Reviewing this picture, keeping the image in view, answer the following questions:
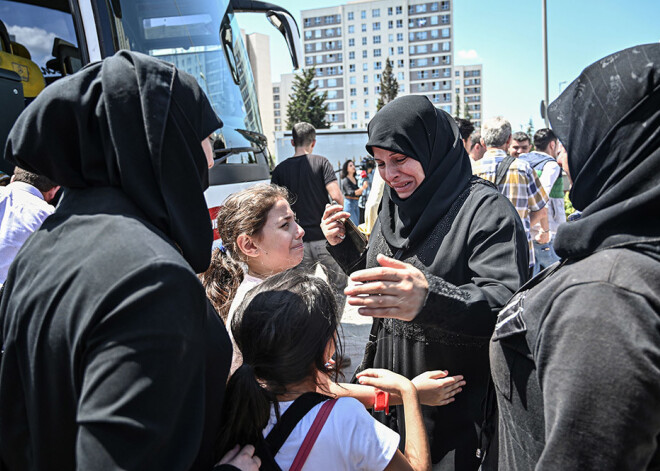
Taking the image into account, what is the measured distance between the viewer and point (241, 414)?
4.01 feet

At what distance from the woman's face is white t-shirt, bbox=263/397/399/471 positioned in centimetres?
108

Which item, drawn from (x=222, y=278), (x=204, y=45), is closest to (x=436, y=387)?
(x=222, y=278)

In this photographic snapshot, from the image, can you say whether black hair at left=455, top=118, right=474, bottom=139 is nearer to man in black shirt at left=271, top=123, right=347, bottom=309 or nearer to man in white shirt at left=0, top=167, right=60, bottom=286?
man in black shirt at left=271, top=123, right=347, bottom=309

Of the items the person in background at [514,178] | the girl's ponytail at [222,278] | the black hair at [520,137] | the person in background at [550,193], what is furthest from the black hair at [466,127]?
the girl's ponytail at [222,278]

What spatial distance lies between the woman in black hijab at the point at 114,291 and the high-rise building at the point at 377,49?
→ 103 metres

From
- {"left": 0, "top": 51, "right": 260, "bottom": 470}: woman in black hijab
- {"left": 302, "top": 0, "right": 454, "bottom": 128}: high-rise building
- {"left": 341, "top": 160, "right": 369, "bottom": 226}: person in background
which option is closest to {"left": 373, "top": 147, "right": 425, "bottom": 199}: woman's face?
{"left": 0, "top": 51, "right": 260, "bottom": 470}: woman in black hijab

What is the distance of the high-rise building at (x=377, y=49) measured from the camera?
102188mm

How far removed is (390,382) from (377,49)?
10985 cm

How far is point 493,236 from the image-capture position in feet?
5.98

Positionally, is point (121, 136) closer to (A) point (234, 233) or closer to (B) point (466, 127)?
(A) point (234, 233)

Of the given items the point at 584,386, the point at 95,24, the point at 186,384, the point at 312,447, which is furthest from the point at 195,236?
the point at 95,24

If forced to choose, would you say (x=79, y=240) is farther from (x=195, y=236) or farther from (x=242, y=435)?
(x=242, y=435)

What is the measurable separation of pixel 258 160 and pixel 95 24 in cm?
167

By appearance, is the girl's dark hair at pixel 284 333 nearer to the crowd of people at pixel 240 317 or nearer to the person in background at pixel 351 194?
the crowd of people at pixel 240 317
